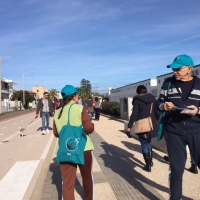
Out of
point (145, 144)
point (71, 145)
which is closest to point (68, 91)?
point (71, 145)

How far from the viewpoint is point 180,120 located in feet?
11.5

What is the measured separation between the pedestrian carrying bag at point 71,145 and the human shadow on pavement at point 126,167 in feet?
4.83

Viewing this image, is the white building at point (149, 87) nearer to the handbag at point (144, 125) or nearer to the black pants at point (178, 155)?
the handbag at point (144, 125)

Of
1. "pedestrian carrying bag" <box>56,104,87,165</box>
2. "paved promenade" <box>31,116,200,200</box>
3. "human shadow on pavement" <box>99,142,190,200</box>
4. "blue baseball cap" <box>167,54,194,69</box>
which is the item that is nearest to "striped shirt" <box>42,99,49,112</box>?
"human shadow on pavement" <box>99,142,190,200</box>

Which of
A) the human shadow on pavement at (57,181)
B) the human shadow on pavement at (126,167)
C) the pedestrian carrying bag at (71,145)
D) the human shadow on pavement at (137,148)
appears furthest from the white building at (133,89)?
the pedestrian carrying bag at (71,145)

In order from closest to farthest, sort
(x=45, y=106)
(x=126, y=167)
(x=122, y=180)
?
(x=122, y=180)
(x=126, y=167)
(x=45, y=106)

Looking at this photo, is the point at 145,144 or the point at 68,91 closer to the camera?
the point at 68,91

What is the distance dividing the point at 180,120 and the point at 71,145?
130 cm

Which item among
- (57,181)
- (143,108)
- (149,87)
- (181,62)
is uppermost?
(149,87)

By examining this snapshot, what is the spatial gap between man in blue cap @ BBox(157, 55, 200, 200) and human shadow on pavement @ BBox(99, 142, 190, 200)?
1005 mm

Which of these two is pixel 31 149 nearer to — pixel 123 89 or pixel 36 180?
pixel 36 180

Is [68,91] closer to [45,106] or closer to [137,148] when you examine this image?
[137,148]

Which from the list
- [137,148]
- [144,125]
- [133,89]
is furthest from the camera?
[133,89]

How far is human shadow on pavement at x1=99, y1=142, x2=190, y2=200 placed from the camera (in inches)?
189
